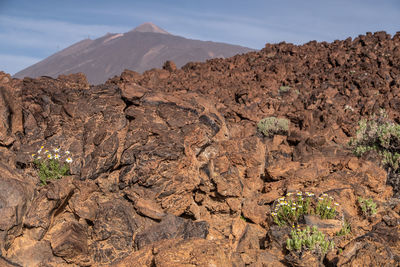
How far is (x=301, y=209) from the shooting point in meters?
5.33

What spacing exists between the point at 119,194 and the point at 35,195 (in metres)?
1.13

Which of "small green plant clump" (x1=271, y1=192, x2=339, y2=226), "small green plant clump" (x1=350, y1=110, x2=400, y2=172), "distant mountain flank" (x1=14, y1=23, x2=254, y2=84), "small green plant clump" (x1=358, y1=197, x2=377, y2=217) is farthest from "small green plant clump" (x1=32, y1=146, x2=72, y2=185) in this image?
"distant mountain flank" (x1=14, y1=23, x2=254, y2=84)

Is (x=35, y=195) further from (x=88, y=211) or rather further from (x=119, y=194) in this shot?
(x=119, y=194)

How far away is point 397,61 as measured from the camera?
1733 centimetres

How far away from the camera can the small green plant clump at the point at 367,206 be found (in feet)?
18.4

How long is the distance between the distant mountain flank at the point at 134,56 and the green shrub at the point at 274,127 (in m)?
78.8

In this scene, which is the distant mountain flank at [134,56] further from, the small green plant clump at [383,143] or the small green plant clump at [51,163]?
the small green plant clump at [51,163]

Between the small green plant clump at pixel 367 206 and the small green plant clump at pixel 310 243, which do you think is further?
the small green plant clump at pixel 367 206

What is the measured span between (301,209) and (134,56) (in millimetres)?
112268

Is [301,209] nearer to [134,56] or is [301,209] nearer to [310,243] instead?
[310,243]

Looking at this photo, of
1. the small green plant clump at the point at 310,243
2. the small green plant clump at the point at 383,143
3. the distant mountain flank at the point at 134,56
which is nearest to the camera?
the small green plant clump at the point at 310,243

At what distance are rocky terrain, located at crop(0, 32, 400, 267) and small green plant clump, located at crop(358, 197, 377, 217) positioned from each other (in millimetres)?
82

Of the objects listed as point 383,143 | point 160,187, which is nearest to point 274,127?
point 383,143

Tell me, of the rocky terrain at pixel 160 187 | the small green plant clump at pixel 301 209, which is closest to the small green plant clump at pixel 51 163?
the rocky terrain at pixel 160 187
